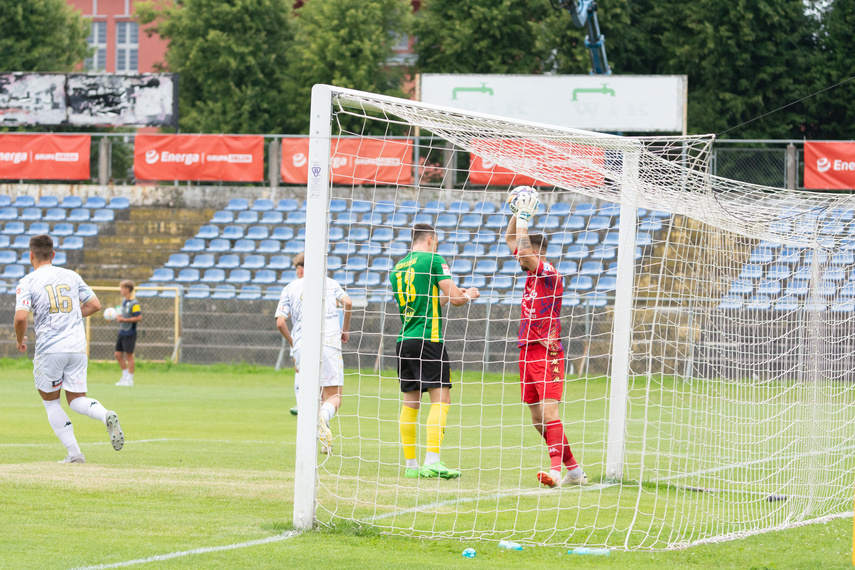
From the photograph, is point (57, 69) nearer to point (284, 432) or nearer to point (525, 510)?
point (284, 432)

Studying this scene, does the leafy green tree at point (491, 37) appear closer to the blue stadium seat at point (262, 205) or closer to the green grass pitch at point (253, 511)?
the blue stadium seat at point (262, 205)

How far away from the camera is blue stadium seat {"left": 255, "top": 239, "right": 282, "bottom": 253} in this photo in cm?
2600

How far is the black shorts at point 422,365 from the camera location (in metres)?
8.67

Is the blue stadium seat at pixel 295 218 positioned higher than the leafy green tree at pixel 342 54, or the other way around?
the leafy green tree at pixel 342 54

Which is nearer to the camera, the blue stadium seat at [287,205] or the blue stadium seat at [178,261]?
the blue stadium seat at [178,261]

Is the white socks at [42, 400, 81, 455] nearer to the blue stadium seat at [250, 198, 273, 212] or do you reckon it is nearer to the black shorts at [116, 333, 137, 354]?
the black shorts at [116, 333, 137, 354]

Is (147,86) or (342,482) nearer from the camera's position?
(342,482)

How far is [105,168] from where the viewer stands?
2853 cm

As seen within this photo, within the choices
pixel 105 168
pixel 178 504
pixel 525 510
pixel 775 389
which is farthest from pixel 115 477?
pixel 105 168

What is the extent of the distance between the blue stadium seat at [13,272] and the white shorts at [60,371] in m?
17.6

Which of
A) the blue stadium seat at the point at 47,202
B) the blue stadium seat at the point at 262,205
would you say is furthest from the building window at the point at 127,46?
the blue stadium seat at the point at 262,205

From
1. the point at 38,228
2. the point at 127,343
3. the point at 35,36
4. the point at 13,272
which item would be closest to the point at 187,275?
the point at 13,272

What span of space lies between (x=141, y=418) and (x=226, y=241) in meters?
12.9

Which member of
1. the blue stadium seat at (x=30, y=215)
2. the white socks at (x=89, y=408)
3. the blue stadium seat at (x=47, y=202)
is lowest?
the white socks at (x=89, y=408)
